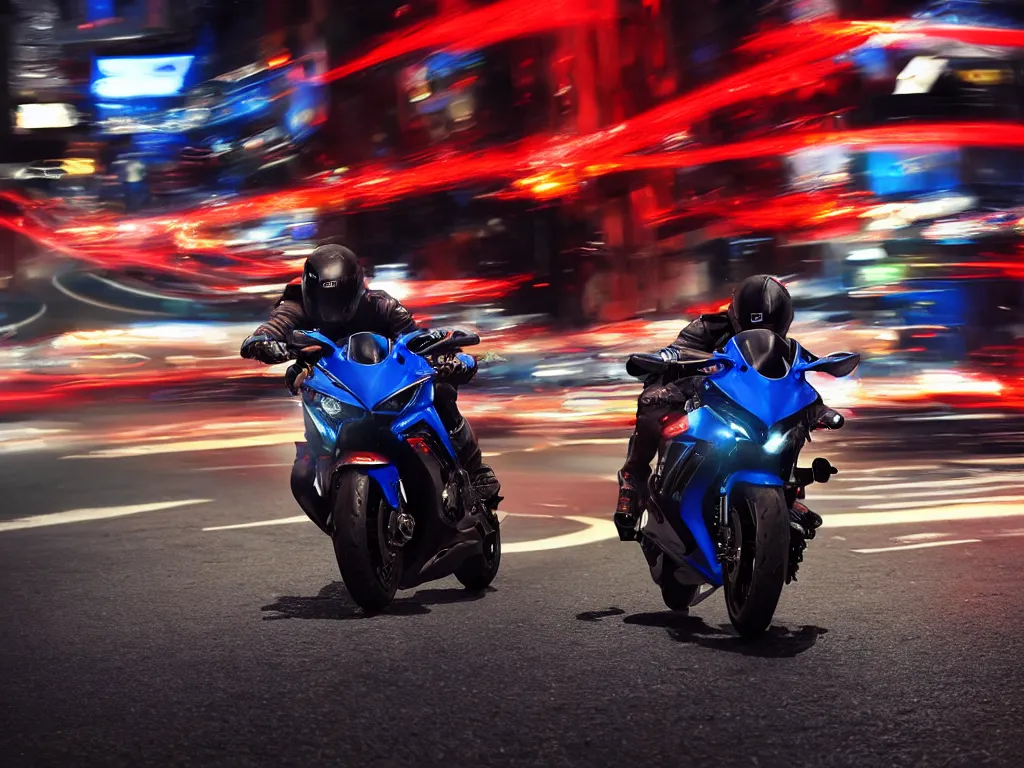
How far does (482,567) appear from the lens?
24.6 feet

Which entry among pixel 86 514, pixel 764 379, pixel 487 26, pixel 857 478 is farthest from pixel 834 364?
pixel 487 26

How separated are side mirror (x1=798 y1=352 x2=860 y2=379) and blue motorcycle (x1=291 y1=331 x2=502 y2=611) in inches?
65.3

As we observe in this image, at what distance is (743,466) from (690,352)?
1.96ft

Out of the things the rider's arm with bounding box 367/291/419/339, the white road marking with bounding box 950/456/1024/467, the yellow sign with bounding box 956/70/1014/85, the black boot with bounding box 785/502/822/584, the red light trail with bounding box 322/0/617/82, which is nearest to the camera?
the black boot with bounding box 785/502/822/584

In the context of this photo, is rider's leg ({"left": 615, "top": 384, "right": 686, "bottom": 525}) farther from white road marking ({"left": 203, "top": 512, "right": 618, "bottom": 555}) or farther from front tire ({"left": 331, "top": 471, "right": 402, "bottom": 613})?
white road marking ({"left": 203, "top": 512, "right": 618, "bottom": 555})

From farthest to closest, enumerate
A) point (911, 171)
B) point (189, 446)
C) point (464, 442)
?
point (911, 171) → point (189, 446) → point (464, 442)

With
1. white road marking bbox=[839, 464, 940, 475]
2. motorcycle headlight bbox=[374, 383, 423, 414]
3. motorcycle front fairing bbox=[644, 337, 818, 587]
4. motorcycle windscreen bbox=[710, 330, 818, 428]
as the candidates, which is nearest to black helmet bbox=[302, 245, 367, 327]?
motorcycle headlight bbox=[374, 383, 423, 414]

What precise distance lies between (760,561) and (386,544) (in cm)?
175

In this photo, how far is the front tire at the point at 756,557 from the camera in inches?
225

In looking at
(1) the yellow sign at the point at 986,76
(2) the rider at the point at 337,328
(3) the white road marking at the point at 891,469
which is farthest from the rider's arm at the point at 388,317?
(1) the yellow sign at the point at 986,76

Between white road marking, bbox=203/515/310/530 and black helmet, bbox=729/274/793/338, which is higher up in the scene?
black helmet, bbox=729/274/793/338

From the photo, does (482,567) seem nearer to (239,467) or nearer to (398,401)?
(398,401)

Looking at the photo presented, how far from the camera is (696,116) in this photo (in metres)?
21.0

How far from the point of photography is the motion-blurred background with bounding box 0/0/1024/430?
20.1 metres
